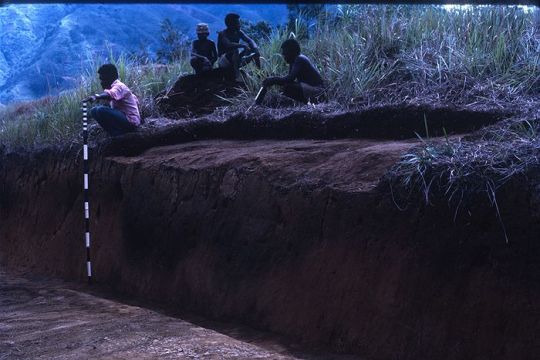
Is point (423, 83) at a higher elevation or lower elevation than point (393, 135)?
higher

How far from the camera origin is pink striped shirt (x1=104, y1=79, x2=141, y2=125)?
35.5 feet

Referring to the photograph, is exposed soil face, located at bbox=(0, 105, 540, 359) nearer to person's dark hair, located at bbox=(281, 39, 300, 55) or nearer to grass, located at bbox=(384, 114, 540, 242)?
grass, located at bbox=(384, 114, 540, 242)

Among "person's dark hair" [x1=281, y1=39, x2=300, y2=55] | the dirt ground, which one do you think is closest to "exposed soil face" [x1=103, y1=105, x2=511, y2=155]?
"person's dark hair" [x1=281, y1=39, x2=300, y2=55]

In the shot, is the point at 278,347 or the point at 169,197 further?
the point at 169,197

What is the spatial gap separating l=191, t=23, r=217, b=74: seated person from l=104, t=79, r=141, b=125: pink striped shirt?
4.53 feet

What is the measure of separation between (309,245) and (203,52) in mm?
6344

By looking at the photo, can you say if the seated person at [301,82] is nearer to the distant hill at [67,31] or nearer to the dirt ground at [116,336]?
the dirt ground at [116,336]

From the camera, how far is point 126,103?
11.0m

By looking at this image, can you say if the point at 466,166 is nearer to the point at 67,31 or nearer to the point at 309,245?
the point at 309,245

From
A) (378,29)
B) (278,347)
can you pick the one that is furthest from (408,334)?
(378,29)

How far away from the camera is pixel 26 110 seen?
59.2 ft

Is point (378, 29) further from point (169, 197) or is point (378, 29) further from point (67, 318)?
point (67, 318)

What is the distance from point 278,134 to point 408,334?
4118 millimetres

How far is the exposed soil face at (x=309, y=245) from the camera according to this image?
5266 millimetres
